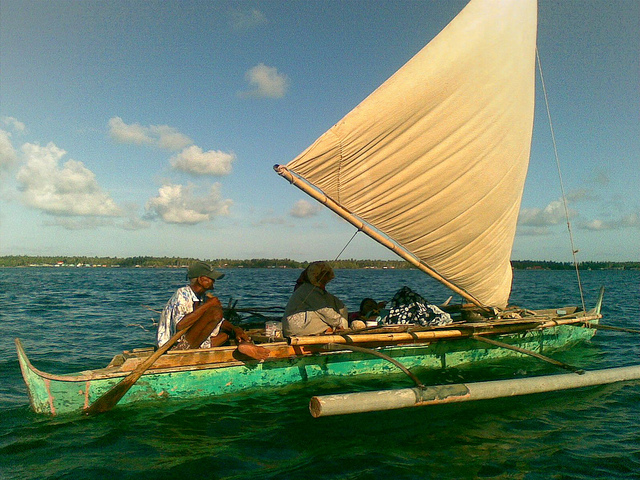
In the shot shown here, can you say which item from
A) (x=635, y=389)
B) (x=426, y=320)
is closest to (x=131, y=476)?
(x=426, y=320)

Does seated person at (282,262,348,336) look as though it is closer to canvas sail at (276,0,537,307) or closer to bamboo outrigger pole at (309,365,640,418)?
canvas sail at (276,0,537,307)

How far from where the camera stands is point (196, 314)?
22.0 ft

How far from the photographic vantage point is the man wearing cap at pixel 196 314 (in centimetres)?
681

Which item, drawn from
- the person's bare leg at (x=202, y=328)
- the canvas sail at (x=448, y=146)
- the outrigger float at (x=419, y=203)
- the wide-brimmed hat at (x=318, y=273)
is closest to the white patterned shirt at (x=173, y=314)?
the person's bare leg at (x=202, y=328)

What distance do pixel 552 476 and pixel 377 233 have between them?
3.71 metres

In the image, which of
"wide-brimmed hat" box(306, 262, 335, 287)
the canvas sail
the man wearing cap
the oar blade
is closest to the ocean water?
the oar blade

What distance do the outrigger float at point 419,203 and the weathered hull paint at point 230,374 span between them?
0.02 m

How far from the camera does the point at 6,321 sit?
1528 centimetres

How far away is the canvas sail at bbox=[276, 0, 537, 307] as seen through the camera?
6.07 meters

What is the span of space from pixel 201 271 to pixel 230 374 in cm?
166

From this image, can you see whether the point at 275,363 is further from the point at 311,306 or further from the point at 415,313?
the point at 415,313

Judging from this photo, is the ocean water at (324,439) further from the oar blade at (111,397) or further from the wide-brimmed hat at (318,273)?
the wide-brimmed hat at (318,273)

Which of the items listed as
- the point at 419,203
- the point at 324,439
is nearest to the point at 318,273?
the point at 419,203

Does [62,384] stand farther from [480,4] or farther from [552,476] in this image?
[480,4]
